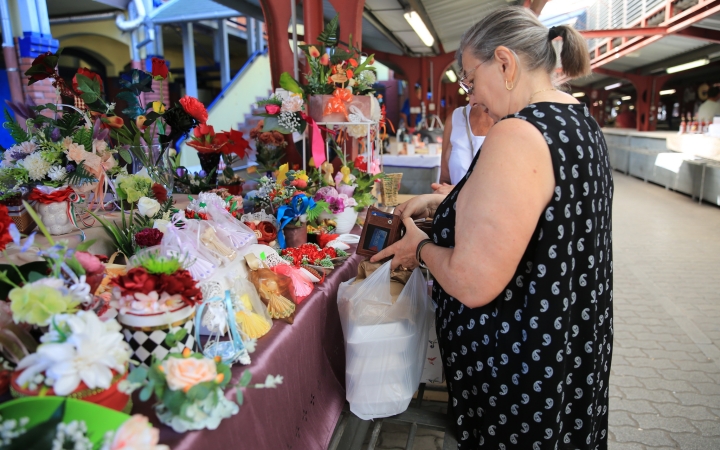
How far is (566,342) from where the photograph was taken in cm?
120

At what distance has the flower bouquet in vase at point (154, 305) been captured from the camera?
97 cm

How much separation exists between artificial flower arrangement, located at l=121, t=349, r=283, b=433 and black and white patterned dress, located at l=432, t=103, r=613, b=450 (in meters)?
0.63

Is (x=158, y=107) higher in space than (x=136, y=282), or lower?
higher

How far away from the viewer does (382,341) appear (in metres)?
1.56

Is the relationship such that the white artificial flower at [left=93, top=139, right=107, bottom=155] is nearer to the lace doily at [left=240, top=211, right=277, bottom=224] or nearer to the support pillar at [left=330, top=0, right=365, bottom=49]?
the lace doily at [left=240, top=211, right=277, bottom=224]

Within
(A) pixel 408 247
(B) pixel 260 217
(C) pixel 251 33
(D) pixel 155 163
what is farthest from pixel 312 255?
(C) pixel 251 33

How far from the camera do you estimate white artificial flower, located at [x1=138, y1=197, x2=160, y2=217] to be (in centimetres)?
159

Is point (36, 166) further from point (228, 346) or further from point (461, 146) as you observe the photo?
point (461, 146)

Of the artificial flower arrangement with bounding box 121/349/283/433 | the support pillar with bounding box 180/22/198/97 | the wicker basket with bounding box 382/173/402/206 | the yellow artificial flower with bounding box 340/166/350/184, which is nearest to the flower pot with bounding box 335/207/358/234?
the yellow artificial flower with bounding box 340/166/350/184

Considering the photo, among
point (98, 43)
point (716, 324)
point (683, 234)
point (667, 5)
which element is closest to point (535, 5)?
point (716, 324)

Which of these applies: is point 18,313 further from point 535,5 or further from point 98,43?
point 98,43

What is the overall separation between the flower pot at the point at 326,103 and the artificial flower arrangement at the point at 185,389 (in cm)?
198

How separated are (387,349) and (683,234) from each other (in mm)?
6258

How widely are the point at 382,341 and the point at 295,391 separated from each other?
0.32 metres
